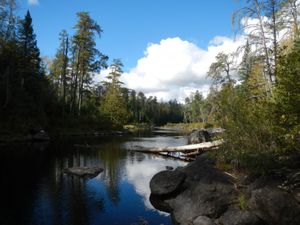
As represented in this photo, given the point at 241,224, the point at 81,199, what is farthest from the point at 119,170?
the point at 241,224

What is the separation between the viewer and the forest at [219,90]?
8.26 meters

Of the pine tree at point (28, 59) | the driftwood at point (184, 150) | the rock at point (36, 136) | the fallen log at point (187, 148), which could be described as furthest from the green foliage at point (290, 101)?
the pine tree at point (28, 59)

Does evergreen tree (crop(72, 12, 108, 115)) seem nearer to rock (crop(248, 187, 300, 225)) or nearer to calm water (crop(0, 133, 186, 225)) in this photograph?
calm water (crop(0, 133, 186, 225))

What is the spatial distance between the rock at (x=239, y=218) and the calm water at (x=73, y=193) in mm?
2089

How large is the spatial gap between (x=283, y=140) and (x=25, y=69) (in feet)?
117

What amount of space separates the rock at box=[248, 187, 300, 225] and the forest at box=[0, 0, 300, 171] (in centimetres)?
128

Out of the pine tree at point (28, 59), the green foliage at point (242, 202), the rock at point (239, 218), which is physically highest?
the pine tree at point (28, 59)

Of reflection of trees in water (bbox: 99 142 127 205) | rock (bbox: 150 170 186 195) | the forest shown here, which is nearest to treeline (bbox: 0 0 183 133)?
the forest

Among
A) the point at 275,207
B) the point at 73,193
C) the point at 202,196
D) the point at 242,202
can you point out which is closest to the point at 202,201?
the point at 202,196

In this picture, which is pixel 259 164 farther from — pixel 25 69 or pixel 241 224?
pixel 25 69

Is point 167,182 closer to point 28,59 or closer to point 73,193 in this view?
point 73,193

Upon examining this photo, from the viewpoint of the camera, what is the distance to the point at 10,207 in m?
9.97

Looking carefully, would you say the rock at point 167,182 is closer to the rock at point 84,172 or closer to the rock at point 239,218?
the rock at point 239,218

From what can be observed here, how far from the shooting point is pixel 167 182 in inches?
448
